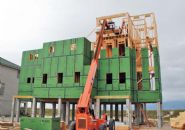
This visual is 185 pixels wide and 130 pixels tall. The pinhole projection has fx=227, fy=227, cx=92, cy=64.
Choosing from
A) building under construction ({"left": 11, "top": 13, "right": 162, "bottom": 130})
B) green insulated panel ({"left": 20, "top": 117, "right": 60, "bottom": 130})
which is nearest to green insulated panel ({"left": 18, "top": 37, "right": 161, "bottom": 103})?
building under construction ({"left": 11, "top": 13, "right": 162, "bottom": 130})

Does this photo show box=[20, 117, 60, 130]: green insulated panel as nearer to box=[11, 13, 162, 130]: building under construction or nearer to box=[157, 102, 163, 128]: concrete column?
box=[11, 13, 162, 130]: building under construction

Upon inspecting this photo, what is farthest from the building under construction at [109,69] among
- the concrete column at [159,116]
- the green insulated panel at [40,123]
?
the green insulated panel at [40,123]

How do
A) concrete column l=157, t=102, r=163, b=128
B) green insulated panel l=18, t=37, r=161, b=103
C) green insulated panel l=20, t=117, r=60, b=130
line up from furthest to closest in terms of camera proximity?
1. green insulated panel l=18, t=37, r=161, b=103
2. concrete column l=157, t=102, r=163, b=128
3. green insulated panel l=20, t=117, r=60, b=130

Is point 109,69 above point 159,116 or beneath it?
above

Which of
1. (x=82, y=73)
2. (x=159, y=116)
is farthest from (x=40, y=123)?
(x=159, y=116)

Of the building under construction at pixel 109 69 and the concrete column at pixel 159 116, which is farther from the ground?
the building under construction at pixel 109 69

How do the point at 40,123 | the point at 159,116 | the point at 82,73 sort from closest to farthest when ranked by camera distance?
the point at 40,123 < the point at 159,116 < the point at 82,73

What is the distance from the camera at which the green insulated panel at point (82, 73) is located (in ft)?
111

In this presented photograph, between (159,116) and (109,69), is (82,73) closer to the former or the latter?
(109,69)

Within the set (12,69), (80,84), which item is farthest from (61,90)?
(12,69)

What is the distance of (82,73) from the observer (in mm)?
34625

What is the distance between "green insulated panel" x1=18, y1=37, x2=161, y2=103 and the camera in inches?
1328

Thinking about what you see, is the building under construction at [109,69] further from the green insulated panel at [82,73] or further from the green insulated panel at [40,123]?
the green insulated panel at [40,123]

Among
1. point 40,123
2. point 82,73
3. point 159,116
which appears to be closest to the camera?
point 40,123
